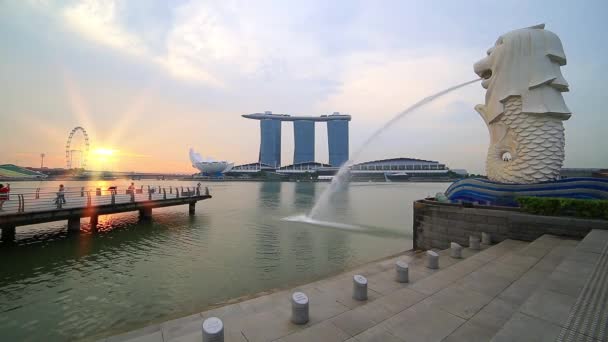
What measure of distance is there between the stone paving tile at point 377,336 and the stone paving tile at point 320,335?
0.28m

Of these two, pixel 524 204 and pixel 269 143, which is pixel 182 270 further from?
pixel 269 143

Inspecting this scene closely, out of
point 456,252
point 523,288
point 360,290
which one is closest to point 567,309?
point 523,288

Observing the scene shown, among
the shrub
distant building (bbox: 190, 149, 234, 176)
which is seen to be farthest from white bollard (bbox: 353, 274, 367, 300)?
distant building (bbox: 190, 149, 234, 176)

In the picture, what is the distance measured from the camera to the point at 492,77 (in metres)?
15.8

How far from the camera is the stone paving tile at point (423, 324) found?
4223mm

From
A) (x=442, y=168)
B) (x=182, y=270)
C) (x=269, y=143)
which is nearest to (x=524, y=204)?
(x=182, y=270)

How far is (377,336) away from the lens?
4191 mm

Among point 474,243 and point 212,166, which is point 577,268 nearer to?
point 474,243

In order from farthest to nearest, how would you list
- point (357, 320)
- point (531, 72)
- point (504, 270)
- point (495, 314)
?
point (531, 72) < point (504, 270) < point (357, 320) < point (495, 314)

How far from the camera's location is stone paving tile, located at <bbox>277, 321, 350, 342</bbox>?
4.35m

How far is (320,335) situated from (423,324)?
1.79m

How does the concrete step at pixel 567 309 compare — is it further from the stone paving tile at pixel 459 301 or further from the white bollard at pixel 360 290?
the white bollard at pixel 360 290

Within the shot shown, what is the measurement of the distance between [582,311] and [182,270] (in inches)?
456

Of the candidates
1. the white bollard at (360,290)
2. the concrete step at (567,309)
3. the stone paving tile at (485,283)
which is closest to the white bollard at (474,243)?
the stone paving tile at (485,283)
